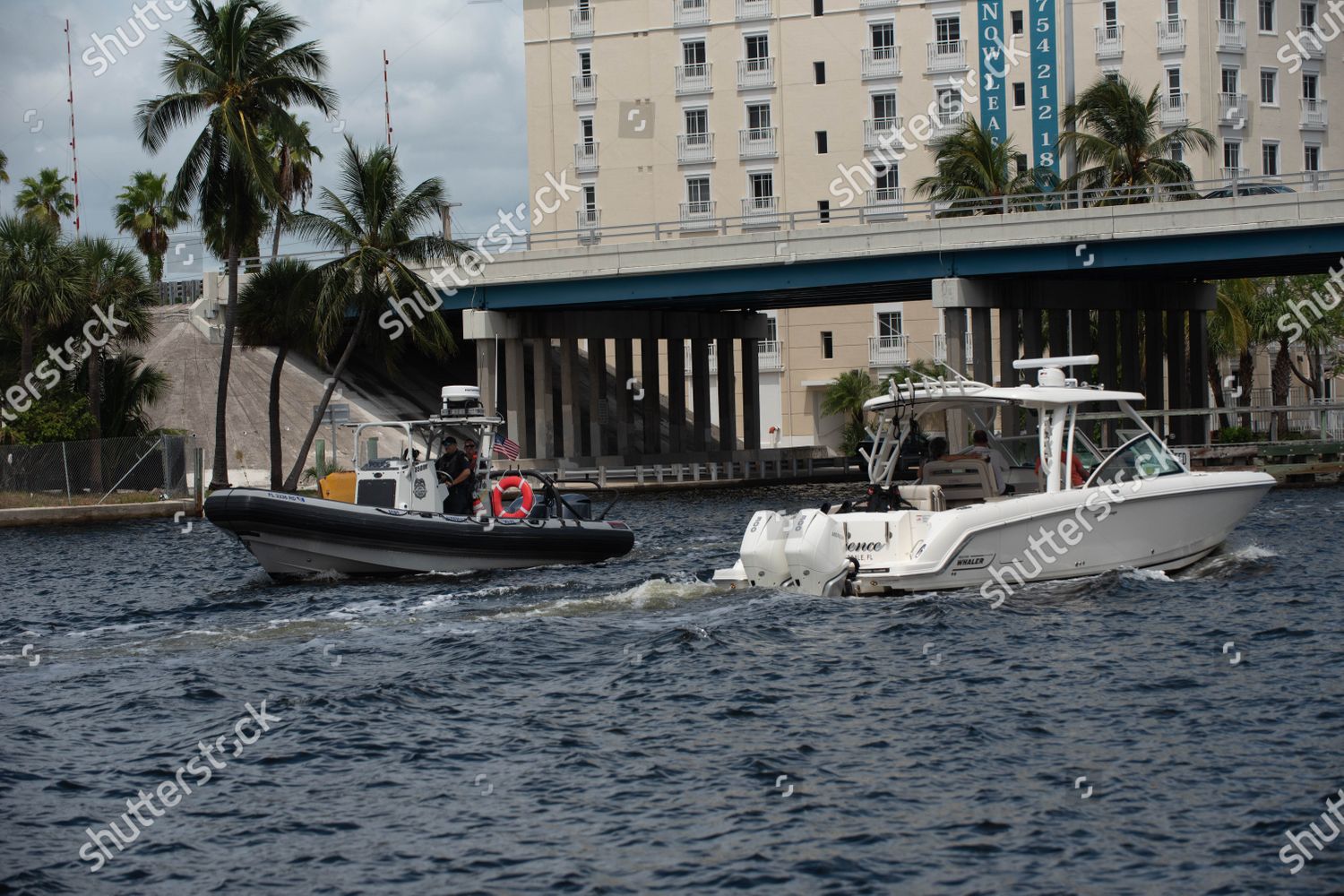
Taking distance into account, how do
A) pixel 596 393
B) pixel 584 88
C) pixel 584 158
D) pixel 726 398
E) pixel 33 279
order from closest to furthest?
pixel 33 279 < pixel 596 393 < pixel 726 398 < pixel 584 88 < pixel 584 158

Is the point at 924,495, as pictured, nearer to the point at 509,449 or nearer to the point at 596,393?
the point at 509,449

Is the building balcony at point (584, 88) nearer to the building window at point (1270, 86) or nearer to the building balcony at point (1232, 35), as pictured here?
the building balcony at point (1232, 35)

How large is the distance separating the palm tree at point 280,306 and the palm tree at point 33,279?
676cm

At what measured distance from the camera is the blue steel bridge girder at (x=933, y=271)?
41.8m

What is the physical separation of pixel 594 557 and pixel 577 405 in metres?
31.5

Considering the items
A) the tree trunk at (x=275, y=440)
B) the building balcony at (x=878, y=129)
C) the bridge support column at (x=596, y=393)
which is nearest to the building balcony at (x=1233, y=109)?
the building balcony at (x=878, y=129)

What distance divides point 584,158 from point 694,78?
6412 millimetres

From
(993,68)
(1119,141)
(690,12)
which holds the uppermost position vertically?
(690,12)

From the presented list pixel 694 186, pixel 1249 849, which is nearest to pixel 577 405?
pixel 694 186

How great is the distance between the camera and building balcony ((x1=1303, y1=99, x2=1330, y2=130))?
6969cm

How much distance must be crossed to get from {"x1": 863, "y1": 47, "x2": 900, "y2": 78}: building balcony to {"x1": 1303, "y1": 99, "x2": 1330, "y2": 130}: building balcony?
17.5 metres

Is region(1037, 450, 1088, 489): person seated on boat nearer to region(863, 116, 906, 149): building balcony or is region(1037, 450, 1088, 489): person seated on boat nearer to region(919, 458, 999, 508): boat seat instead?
region(919, 458, 999, 508): boat seat

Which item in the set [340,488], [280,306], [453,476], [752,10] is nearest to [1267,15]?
[752,10]

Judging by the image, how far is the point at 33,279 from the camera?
43.2 meters
